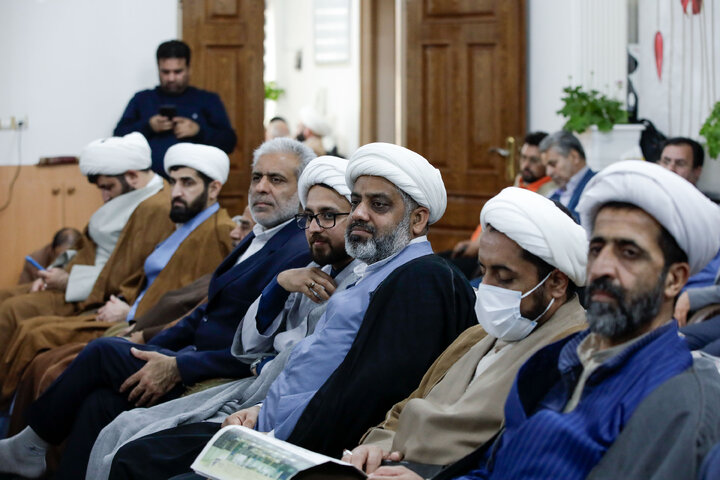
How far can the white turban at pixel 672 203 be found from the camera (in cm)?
187

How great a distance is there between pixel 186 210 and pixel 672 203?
324cm

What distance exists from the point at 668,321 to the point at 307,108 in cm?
934

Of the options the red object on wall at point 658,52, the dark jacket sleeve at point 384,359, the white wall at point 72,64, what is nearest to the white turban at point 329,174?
the dark jacket sleeve at point 384,359

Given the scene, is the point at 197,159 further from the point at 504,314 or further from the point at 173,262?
the point at 504,314

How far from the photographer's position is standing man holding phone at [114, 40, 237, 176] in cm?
679

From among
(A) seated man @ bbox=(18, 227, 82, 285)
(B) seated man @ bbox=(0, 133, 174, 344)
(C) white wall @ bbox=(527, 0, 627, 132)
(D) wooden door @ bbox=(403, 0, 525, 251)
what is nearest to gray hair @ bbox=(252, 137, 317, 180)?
(B) seated man @ bbox=(0, 133, 174, 344)

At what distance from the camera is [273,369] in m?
3.19

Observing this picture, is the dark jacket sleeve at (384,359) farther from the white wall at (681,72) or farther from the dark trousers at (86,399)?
the white wall at (681,72)

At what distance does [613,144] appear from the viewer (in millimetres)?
6656

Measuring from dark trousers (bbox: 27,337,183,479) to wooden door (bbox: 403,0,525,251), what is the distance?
4.55 meters

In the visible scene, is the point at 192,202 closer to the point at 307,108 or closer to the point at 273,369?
the point at 273,369

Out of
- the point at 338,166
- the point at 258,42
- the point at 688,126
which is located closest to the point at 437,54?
the point at 258,42

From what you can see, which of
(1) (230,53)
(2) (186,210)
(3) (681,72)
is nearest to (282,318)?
(2) (186,210)

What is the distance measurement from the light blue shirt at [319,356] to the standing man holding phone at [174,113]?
13.4 ft
